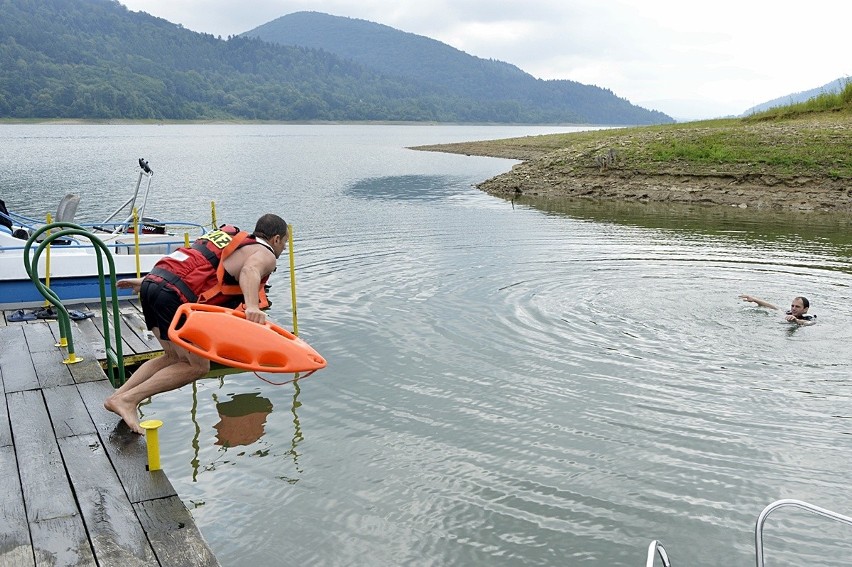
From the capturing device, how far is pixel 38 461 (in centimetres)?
616

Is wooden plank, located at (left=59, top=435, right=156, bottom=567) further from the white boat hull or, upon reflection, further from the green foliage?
the green foliage

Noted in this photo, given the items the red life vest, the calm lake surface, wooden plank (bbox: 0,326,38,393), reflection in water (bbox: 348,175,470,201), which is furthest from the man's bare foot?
reflection in water (bbox: 348,175,470,201)

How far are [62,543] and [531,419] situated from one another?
17.9 ft

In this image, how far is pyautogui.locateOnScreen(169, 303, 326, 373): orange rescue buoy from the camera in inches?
273

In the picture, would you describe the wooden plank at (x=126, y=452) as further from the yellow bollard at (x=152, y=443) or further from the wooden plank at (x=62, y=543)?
the wooden plank at (x=62, y=543)

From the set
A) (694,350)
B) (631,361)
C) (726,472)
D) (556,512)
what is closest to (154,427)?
(556,512)

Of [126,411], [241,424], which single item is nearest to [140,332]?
[241,424]

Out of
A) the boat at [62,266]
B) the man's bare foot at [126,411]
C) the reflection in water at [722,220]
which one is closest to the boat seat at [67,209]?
the boat at [62,266]

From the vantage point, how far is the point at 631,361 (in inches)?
429

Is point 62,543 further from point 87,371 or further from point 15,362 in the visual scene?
point 15,362

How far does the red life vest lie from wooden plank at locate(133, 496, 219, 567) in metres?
2.29

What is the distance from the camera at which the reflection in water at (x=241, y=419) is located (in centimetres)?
838

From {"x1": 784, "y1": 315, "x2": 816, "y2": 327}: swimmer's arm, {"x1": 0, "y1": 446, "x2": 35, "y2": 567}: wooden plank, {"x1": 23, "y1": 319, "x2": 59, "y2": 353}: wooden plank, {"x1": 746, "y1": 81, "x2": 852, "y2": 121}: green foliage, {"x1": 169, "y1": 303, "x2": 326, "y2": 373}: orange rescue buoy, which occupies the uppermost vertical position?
{"x1": 746, "y1": 81, "x2": 852, "y2": 121}: green foliage

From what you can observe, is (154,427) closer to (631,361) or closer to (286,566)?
(286,566)
